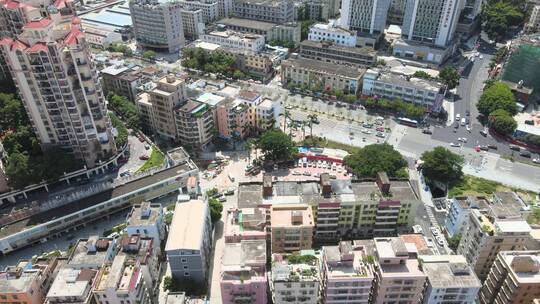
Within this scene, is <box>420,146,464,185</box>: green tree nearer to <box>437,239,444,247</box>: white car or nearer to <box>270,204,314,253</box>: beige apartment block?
<box>437,239,444,247</box>: white car

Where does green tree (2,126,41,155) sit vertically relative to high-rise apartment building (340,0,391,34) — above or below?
below

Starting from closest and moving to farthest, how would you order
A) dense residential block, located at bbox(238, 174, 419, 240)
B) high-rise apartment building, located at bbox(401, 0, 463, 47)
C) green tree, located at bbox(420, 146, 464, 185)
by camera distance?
dense residential block, located at bbox(238, 174, 419, 240)
green tree, located at bbox(420, 146, 464, 185)
high-rise apartment building, located at bbox(401, 0, 463, 47)

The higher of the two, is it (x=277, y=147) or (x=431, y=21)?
(x=431, y=21)

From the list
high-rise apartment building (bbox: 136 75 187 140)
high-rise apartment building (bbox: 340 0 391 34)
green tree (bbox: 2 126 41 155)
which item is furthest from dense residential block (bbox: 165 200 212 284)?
high-rise apartment building (bbox: 340 0 391 34)

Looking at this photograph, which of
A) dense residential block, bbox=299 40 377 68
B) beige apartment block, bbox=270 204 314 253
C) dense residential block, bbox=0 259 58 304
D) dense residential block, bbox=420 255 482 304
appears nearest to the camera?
dense residential block, bbox=420 255 482 304

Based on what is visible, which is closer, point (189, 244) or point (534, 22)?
point (189, 244)

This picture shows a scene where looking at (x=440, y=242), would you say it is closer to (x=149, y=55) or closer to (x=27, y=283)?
(x=27, y=283)

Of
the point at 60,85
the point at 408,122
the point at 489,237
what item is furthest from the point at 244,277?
the point at 408,122
